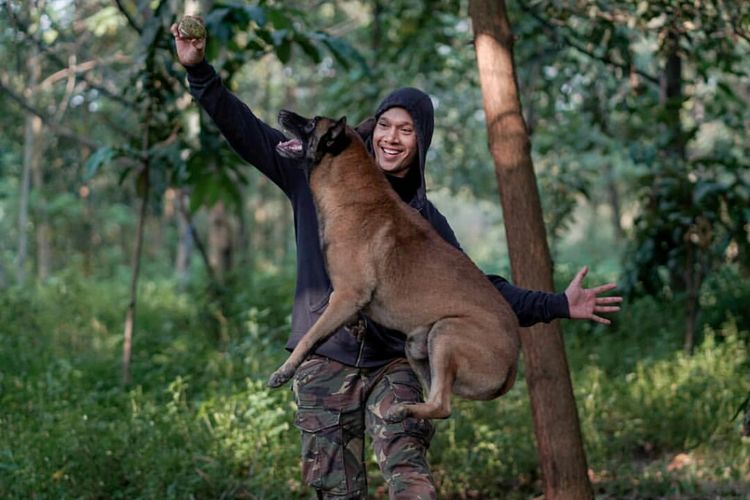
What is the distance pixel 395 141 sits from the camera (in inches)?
163

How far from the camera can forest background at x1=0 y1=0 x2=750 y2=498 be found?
5969mm

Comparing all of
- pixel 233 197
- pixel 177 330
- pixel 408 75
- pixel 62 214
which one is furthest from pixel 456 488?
pixel 62 214

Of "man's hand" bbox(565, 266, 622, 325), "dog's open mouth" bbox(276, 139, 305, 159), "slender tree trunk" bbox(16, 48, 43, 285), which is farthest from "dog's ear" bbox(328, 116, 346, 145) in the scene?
"slender tree trunk" bbox(16, 48, 43, 285)

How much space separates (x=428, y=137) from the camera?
13.6ft

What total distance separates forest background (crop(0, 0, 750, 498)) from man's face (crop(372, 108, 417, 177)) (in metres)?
1.80

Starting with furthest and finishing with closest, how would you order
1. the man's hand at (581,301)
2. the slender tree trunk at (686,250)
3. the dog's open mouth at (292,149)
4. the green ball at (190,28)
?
the slender tree trunk at (686,250) → the man's hand at (581,301) → the dog's open mouth at (292,149) → the green ball at (190,28)

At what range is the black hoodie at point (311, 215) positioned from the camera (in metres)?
3.93

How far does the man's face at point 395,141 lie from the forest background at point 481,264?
1805 millimetres

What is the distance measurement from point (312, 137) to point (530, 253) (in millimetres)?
1908

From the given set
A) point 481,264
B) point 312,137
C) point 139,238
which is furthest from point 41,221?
point 312,137

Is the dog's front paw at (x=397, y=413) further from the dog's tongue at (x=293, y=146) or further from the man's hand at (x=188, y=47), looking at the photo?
the man's hand at (x=188, y=47)

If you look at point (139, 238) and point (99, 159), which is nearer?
point (99, 159)

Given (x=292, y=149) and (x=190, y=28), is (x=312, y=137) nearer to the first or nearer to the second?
(x=292, y=149)

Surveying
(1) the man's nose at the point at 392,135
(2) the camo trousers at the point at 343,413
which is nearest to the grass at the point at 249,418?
(2) the camo trousers at the point at 343,413
